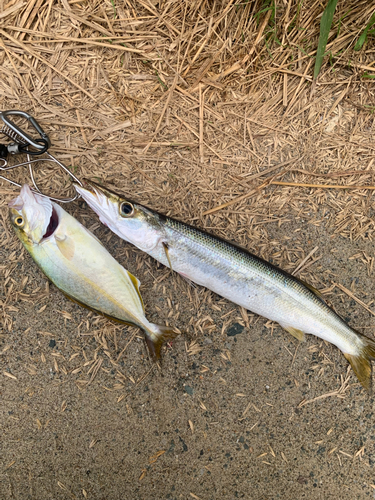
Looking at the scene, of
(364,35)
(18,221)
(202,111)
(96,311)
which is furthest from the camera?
(202,111)

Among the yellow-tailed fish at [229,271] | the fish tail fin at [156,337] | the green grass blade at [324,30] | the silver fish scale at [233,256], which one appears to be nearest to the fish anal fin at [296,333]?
the yellow-tailed fish at [229,271]

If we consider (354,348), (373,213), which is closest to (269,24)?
(373,213)

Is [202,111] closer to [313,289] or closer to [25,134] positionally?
[25,134]

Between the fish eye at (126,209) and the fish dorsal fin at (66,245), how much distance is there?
18.9 inches

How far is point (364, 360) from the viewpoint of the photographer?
2738 millimetres

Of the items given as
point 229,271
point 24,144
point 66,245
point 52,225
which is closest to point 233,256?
point 229,271

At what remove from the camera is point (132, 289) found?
253 cm

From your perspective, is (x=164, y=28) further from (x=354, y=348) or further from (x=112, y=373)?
(x=354, y=348)

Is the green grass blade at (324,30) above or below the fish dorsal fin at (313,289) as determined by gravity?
above

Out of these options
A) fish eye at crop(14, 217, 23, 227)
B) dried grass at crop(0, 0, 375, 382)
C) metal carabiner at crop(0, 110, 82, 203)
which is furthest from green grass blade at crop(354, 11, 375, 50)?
fish eye at crop(14, 217, 23, 227)

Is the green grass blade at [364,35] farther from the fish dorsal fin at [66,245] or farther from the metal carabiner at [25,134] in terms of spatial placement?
the fish dorsal fin at [66,245]

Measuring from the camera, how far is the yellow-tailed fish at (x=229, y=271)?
248 cm

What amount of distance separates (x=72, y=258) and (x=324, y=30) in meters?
2.99

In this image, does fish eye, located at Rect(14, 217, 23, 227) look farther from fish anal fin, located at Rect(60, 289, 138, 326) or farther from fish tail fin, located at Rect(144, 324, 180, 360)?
fish tail fin, located at Rect(144, 324, 180, 360)
